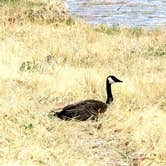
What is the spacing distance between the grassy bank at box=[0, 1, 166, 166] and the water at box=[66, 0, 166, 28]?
6902 millimetres

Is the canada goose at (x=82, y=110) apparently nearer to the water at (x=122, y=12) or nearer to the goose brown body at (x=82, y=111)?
the goose brown body at (x=82, y=111)

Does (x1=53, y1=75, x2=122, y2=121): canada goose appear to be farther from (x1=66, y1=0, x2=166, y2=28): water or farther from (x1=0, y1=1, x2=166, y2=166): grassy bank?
(x1=66, y1=0, x2=166, y2=28): water

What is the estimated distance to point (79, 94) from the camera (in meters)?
12.3

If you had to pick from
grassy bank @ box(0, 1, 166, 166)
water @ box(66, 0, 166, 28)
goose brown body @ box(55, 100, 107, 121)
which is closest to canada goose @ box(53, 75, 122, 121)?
goose brown body @ box(55, 100, 107, 121)

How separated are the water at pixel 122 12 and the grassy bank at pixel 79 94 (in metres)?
6.90

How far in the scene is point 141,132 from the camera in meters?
9.77

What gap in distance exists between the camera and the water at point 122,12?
2809 cm

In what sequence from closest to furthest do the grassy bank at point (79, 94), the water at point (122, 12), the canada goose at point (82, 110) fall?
the grassy bank at point (79, 94) → the canada goose at point (82, 110) → the water at point (122, 12)

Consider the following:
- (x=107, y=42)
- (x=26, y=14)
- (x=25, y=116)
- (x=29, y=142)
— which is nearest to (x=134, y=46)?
(x=107, y=42)

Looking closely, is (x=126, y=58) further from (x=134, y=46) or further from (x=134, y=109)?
(x=134, y=109)

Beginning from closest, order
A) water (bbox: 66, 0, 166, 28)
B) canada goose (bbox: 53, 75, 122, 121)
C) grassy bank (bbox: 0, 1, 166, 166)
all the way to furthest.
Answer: grassy bank (bbox: 0, 1, 166, 166)
canada goose (bbox: 53, 75, 122, 121)
water (bbox: 66, 0, 166, 28)

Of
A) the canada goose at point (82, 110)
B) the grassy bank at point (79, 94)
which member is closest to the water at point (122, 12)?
the grassy bank at point (79, 94)

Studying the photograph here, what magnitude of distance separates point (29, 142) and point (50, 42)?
9263 mm

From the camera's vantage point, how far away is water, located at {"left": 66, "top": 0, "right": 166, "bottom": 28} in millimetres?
28094
